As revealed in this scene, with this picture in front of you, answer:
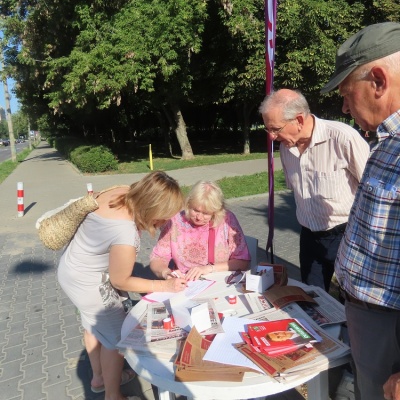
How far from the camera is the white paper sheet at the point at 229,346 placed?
156 cm

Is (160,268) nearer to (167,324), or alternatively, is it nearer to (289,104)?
(167,324)

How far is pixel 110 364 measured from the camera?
2.43 m

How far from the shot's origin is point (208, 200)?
8.95 ft

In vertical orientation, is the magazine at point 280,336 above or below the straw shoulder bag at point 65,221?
below

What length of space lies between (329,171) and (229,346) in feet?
4.18

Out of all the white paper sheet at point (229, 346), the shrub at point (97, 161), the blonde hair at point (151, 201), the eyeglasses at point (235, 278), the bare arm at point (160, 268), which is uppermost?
the blonde hair at point (151, 201)

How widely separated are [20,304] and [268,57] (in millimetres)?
3646

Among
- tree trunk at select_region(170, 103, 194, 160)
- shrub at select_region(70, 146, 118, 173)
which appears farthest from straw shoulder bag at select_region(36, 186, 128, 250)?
tree trunk at select_region(170, 103, 194, 160)

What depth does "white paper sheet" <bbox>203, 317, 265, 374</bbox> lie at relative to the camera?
5.12 ft

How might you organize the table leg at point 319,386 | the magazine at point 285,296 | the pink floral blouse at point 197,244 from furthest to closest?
the pink floral blouse at point 197,244
the magazine at point 285,296
the table leg at point 319,386

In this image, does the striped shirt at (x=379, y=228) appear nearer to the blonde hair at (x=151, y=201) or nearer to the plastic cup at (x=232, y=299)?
the plastic cup at (x=232, y=299)

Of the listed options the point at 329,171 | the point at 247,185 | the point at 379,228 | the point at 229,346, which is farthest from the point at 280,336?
the point at 247,185

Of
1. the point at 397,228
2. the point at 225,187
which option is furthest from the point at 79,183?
the point at 397,228

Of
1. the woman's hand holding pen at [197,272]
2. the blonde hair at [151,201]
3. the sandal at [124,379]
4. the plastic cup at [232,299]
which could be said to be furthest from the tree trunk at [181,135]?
the plastic cup at [232,299]
